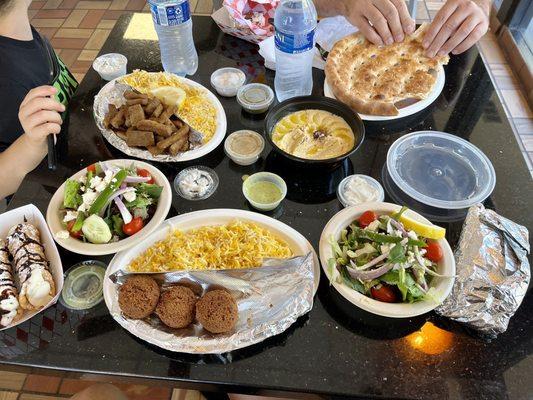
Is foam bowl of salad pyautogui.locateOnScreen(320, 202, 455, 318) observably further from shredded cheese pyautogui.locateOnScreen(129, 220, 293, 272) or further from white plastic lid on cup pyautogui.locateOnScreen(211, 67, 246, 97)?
white plastic lid on cup pyautogui.locateOnScreen(211, 67, 246, 97)

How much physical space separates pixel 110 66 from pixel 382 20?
1.24 meters

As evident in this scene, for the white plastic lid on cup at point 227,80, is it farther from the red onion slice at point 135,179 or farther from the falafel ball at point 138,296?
the falafel ball at point 138,296

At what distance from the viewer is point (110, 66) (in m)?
1.88

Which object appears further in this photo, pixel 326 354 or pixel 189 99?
pixel 189 99

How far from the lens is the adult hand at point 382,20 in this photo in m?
1.81

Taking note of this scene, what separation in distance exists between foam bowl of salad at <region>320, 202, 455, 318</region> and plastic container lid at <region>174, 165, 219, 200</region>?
47 cm

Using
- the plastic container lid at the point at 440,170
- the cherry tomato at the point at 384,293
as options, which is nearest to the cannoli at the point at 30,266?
the cherry tomato at the point at 384,293

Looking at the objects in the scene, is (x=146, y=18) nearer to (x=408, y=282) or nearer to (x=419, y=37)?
(x=419, y=37)

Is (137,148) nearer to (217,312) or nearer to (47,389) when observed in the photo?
(217,312)

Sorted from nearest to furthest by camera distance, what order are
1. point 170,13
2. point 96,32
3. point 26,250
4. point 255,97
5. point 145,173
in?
point 26,250 < point 145,173 < point 170,13 < point 255,97 < point 96,32

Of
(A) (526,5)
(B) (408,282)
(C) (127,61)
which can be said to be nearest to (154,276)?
(B) (408,282)

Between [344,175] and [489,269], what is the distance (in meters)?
0.59

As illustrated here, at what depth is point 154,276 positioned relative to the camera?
3.84 ft

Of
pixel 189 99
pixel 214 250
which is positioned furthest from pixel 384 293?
pixel 189 99
